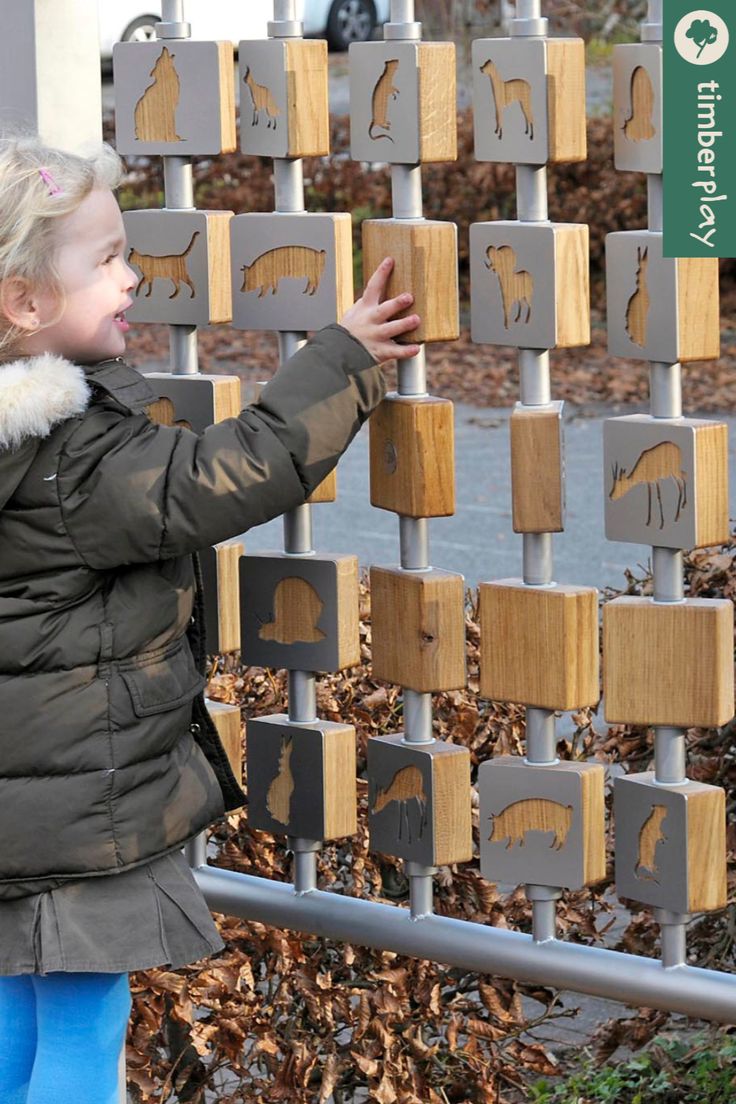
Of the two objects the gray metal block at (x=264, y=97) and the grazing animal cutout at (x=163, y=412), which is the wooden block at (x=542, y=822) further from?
the gray metal block at (x=264, y=97)

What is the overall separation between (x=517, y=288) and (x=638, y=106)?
0.76 ft

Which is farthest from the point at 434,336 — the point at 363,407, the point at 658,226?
the point at 658,226

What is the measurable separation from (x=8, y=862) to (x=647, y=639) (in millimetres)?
762

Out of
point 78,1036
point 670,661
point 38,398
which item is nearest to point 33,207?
point 38,398

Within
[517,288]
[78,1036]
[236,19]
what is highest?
[236,19]

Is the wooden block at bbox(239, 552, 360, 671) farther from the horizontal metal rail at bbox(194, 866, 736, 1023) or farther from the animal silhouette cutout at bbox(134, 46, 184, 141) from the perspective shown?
the animal silhouette cutout at bbox(134, 46, 184, 141)

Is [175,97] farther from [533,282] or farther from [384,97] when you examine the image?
[533,282]

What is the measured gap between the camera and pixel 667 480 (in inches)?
76.9

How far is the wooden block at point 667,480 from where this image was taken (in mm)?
1931

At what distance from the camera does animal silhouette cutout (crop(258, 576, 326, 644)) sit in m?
2.29

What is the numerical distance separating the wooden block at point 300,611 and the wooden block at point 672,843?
40cm

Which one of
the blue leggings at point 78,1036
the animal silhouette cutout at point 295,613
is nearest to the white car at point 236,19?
the animal silhouette cutout at point 295,613

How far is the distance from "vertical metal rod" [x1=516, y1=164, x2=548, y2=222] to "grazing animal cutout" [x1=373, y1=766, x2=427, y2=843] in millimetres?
688

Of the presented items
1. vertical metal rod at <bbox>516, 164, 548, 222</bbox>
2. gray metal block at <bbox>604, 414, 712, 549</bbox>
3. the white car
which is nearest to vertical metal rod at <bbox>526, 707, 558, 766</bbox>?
gray metal block at <bbox>604, 414, 712, 549</bbox>
